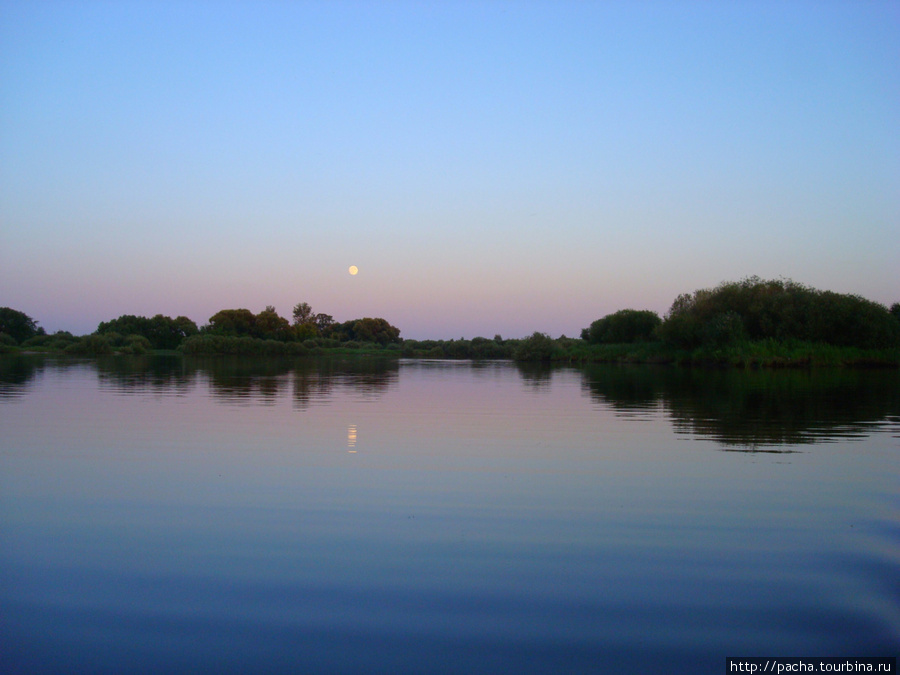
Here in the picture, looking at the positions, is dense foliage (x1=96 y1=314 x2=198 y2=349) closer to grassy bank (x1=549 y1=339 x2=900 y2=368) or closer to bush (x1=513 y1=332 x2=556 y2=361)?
bush (x1=513 y1=332 x2=556 y2=361)

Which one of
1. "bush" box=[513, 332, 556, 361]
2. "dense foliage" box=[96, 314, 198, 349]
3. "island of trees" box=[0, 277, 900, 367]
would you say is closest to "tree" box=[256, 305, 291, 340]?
"island of trees" box=[0, 277, 900, 367]

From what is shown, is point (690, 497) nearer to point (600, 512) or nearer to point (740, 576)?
point (600, 512)

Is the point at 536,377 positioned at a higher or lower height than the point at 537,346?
lower

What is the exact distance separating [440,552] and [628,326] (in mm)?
65722

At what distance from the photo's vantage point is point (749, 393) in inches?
672

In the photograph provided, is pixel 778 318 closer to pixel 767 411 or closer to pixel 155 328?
pixel 767 411

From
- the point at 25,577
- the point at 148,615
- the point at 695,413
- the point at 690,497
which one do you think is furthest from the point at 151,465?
the point at 695,413

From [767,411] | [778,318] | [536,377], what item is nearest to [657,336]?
[778,318]

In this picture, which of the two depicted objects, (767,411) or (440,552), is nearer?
(440,552)

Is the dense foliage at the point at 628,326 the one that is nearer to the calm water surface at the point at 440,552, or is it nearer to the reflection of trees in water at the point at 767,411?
the reflection of trees in water at the point at 767,411

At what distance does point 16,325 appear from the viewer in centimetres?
6912

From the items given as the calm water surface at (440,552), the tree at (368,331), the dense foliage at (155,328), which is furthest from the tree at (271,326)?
the calm water surface at (440,552)

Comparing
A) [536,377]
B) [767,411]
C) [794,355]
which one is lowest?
A: [536,377]

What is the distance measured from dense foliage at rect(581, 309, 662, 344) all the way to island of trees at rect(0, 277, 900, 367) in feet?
0.36
